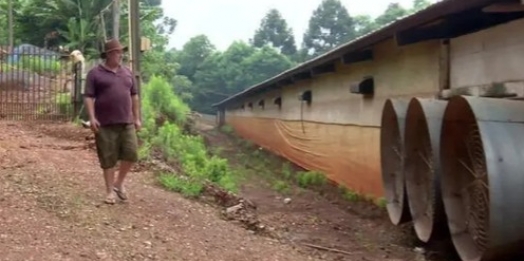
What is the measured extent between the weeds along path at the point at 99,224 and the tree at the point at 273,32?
68.7 metres

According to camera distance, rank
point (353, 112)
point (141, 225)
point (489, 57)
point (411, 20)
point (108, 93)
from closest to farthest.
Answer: point (141, 225) < point (108, 93) < point (489, 57) < point (411, 20) < point (353, 112)

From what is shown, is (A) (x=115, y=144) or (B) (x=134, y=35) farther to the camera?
(B) (x=134, y=35)

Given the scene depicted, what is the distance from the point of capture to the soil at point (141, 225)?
5.86m

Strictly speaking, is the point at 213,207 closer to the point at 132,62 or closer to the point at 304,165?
the point at 132,62

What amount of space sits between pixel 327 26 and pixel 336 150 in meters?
58.9

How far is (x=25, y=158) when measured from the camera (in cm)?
973

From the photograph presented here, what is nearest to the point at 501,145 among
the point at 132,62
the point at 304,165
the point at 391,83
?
the point at 391,83

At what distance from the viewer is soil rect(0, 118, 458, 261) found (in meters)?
5.86

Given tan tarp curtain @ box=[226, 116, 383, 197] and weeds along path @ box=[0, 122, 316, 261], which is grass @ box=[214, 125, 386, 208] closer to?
tan tarp curtain @ box=[226, 116, 383, 197]

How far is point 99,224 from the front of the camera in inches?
254

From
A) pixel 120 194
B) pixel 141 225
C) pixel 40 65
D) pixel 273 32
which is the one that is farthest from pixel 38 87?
pixel 273 32

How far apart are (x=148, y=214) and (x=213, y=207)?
137 cm

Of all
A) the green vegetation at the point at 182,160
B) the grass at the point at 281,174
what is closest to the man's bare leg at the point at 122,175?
the green vegetation at the point at 182,160

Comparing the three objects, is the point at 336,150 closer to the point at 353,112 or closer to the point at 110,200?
the point at 353,112
